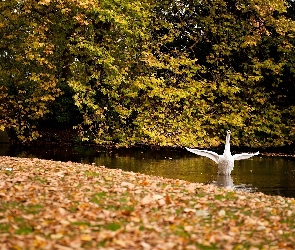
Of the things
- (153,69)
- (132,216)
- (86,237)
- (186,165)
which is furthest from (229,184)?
(153,69)

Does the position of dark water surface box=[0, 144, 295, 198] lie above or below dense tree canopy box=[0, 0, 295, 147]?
below

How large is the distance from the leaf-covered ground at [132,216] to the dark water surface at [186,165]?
5.33m

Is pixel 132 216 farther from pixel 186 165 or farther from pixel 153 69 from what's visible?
pixel 153 69

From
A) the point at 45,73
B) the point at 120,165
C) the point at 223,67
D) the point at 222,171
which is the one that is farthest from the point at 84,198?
the point at 223,67

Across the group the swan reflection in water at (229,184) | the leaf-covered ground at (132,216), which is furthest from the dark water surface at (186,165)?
the leaf-covered ground at (132,216)

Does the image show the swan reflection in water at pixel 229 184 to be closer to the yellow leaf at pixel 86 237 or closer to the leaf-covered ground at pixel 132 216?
the leaf-covered ground at pixel 132 216

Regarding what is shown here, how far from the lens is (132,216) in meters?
8.89

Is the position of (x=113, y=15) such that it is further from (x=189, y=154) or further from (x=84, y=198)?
(x=84, y=198)

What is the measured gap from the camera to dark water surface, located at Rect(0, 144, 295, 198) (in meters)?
18.3

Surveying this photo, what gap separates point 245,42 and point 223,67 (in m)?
2.19

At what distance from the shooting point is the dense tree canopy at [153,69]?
2995cm

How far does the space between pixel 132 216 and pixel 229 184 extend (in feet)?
30.8

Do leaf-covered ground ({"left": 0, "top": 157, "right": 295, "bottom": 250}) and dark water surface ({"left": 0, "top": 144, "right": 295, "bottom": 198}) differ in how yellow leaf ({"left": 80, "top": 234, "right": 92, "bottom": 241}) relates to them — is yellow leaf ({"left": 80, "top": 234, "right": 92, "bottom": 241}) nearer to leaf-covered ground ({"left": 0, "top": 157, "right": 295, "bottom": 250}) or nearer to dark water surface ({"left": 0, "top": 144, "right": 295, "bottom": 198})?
leaf-covered ground ({"left": 0, "top": 157, "right": 295, "bottom": 250})

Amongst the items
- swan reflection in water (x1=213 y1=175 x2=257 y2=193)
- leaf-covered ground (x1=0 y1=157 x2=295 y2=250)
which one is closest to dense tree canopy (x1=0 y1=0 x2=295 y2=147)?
swan reflection in water (x1=213 y1=175 x2=257 y2=193)
